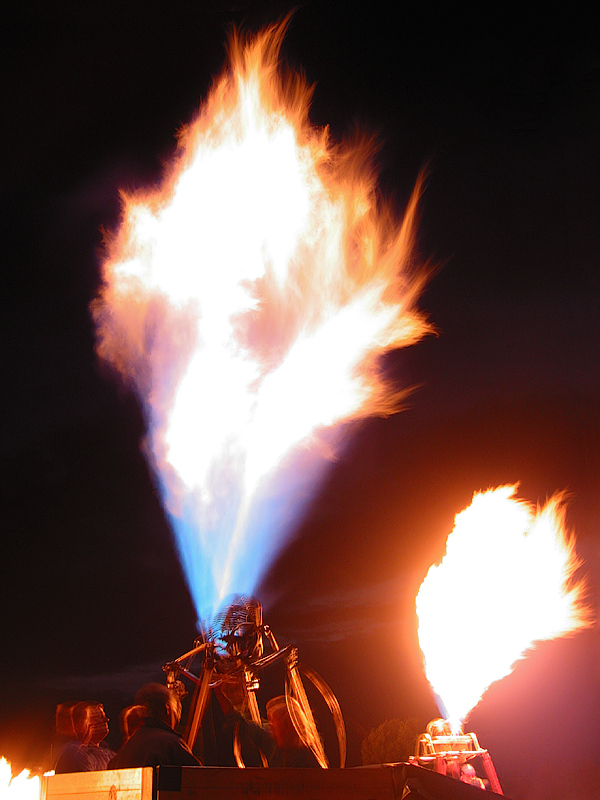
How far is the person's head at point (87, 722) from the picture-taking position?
26.6 ft

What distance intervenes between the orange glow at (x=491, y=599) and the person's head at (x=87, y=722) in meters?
4.07

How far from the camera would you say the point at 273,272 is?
34.2 ft

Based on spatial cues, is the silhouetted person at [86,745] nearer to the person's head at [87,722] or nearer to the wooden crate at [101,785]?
the person's head at [87,722]

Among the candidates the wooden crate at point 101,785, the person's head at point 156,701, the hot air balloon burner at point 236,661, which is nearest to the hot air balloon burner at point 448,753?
the person's head at point 156,701

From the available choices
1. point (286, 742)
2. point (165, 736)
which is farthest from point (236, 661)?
point (165, 736)

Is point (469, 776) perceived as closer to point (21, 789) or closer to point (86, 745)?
point (21, 789)

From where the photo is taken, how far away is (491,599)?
942 centimetres

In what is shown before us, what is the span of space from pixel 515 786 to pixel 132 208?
42.2 ft

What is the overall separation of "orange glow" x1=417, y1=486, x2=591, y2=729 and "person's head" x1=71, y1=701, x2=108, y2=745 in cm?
407

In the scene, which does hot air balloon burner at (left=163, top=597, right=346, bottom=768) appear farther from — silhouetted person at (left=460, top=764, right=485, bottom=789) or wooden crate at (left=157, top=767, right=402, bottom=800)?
wooden crate at (left=157, top=767, right=402, bottom=800)

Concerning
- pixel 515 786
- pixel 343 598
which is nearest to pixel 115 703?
pixel 343 598

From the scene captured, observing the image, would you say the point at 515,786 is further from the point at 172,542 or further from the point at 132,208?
the point at 132,208

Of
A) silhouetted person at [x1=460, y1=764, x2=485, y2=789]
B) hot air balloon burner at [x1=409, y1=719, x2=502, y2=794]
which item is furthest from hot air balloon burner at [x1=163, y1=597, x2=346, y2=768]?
silhouetted person at [x1=460, y1=764, x2=485, y2=789]

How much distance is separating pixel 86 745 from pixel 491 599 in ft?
17.2
